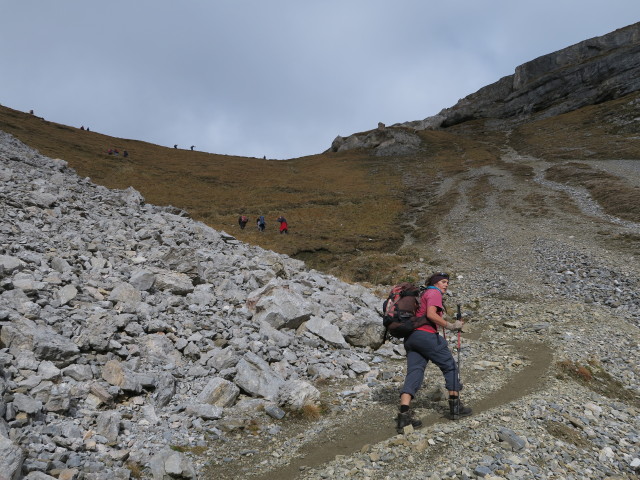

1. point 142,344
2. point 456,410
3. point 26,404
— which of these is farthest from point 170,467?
point 456,410

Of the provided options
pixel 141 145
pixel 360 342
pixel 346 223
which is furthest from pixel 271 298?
pixel 141 145

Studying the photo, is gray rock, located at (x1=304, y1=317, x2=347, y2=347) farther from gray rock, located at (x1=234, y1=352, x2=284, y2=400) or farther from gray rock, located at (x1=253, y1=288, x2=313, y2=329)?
gray rock, located at (x1=234, y1=352, x2=284, y2=400)

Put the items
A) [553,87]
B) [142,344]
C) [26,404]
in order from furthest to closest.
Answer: [553,87]
[142,344]
[26,404]

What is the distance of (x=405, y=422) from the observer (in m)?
7.70

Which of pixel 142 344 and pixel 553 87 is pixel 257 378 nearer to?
pixel 142 344

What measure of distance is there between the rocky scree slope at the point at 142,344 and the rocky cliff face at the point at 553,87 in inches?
3769

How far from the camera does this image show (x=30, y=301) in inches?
378

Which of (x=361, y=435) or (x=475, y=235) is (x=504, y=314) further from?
(x=475, y=235)

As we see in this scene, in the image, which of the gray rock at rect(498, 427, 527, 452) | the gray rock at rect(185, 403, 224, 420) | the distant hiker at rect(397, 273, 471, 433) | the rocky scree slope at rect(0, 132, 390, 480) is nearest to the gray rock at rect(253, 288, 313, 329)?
the rocky scree slope at rect(0, 132, 390, 480)

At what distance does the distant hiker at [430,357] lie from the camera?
7859 mm

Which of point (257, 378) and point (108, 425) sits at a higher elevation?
point (108, 425)

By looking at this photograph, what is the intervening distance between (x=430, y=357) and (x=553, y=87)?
15228 cm

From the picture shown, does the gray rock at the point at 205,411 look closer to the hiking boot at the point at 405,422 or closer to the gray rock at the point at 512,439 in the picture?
the hiking boot at the point at 405,422

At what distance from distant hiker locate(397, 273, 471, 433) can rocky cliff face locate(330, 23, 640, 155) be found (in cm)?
10086
